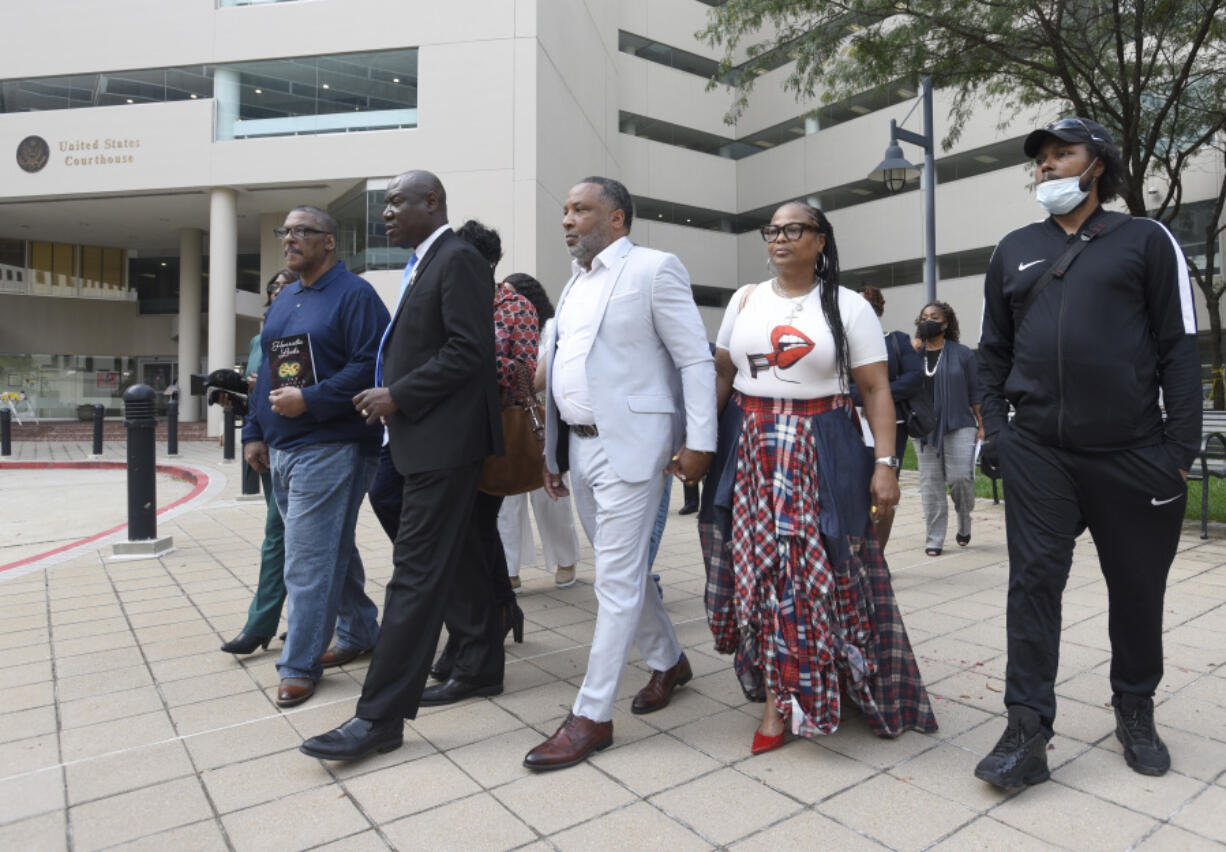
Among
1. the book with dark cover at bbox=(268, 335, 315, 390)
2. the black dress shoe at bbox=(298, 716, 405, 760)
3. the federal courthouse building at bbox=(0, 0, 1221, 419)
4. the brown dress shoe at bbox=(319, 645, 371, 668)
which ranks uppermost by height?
the federal courthouse building at bbox=(0, 0, 1221, 419)

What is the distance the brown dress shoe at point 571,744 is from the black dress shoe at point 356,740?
19.0 inches

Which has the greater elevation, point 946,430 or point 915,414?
point 915,414

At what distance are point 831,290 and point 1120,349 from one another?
939 millimetres

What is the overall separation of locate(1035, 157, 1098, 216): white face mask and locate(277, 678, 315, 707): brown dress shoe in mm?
3312

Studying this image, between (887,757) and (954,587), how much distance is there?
277 cm

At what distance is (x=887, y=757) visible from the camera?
2828 millimetres

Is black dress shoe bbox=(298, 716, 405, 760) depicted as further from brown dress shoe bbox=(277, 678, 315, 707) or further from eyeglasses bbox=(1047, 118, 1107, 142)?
eyeglasses bbox=(1047, 118, 1107, 142)

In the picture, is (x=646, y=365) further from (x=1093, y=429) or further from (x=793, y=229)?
(x=1093, y=429)

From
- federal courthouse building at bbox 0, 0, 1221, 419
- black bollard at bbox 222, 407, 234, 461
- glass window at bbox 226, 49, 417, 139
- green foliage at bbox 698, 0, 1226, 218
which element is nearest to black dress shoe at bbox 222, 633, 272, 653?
green foliage at bbox 698, 0, 1226, 218

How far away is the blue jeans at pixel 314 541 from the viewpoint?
3459 mm

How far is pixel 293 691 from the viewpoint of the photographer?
343 cm

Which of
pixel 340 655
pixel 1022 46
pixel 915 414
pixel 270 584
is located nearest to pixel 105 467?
pixel 270 584

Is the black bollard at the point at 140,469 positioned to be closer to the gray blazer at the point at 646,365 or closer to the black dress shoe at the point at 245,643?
the black dress shoe at the point at 245,643

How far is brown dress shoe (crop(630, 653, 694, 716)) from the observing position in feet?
10.8
